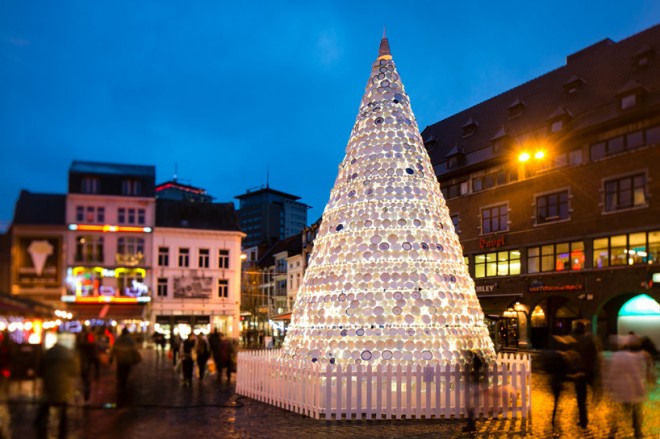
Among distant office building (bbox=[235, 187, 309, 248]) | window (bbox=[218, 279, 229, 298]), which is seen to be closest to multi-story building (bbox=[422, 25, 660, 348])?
window (bbox=[218, 279, 229, 298])

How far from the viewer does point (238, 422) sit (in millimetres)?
11328

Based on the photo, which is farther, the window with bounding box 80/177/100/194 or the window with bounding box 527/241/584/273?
the window with bounding box 80/177/100/194

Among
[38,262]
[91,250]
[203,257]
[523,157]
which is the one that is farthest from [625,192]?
[91,250]

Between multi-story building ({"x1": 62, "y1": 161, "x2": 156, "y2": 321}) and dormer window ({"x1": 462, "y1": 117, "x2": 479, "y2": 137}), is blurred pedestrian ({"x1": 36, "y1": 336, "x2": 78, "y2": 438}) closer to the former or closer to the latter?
multi-story building ({"x1": 62, "y1": 161, "x2": 156, "y2": 321})

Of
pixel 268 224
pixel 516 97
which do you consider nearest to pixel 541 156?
pixel 516 97

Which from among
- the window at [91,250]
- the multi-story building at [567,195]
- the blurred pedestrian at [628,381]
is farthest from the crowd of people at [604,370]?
the window at [91,250]

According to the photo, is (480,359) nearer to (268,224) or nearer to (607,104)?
(607,104)

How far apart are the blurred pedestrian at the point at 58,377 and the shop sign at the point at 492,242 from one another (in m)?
32.2

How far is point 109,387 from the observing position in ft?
57.4

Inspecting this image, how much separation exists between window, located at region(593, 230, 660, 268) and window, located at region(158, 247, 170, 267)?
3101 centimetres

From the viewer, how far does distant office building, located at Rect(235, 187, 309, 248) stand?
10819 cm

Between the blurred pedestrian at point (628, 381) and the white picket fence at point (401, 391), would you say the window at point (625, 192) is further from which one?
the blurred pedestrian at point (628, 381)

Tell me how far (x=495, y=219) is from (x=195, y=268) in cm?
2380

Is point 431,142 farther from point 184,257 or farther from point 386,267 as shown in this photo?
point 386,267
